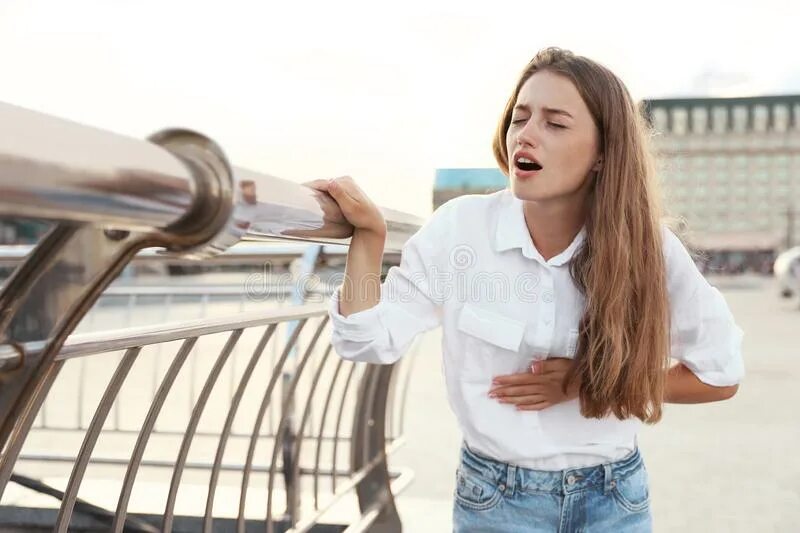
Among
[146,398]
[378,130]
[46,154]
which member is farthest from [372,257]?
[146,398]

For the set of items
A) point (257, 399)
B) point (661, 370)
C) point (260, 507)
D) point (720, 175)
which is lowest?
point (720, 175)

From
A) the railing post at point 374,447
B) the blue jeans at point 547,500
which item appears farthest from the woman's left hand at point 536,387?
the railing post at point 374,447

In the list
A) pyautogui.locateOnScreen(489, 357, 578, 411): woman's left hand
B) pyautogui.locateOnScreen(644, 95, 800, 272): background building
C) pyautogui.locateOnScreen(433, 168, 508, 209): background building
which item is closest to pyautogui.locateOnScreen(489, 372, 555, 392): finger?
pyautogui.locateOnScreen(489, 357, 578, 411): woman's left hand

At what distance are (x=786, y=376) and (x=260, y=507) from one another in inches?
245

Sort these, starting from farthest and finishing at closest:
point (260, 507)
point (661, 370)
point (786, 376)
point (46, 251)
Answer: point (786, 376)
point (260, 507)
point (661, 370)
point (46, 251)

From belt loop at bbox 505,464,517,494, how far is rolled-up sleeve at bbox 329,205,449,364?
0.25m

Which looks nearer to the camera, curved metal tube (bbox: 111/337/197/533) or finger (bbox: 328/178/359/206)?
finger (bbox: 328/178/359/206)

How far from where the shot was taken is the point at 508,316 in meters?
1.42

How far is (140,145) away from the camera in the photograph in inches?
23.7

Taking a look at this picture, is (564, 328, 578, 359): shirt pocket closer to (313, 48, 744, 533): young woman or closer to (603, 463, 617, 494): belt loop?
(313, 48, 744, 533): young woman

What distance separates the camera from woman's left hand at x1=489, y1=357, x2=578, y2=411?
1405 millimetres

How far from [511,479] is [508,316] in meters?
0.25

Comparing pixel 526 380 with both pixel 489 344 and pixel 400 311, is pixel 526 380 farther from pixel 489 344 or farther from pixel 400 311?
pixel 400 311

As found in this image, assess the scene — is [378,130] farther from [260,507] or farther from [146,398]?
[146,398]
